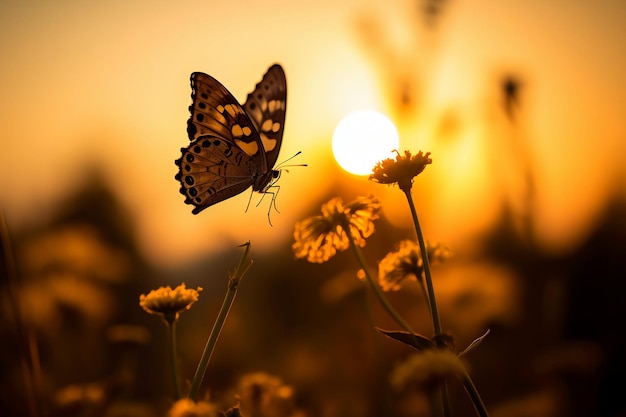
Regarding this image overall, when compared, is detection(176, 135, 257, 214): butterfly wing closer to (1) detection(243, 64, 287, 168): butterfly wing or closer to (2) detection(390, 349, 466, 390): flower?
(1) detection(243, 64, 287, 168): butterfly wing

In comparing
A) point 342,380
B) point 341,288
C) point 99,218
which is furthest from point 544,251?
point 99,218

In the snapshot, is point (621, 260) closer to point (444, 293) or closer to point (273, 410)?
point (444, 293)

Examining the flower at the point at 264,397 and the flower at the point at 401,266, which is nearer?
the flower at the point at 401,266

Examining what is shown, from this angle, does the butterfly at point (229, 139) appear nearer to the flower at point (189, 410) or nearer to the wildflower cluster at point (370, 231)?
the wildflower cluster at point (370, 231)

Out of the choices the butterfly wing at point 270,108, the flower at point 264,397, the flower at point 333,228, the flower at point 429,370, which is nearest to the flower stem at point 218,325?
the flower at point 429,370

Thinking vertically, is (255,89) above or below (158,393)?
above

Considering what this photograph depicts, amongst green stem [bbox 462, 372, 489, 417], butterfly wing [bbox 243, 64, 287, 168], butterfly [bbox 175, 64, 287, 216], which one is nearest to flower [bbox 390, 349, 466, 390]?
green stem [bbox 462, 372, 489, 417]
